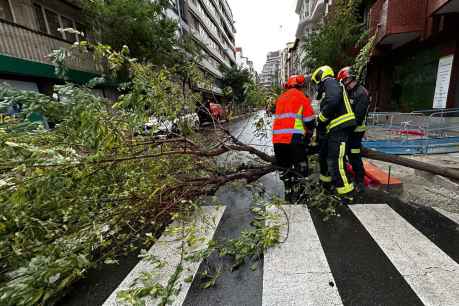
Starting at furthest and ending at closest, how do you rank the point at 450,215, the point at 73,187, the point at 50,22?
1. the point at 50,22
2. the point at 450,215
3. the point at 73,187

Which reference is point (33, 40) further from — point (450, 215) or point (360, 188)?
point (450, 215)

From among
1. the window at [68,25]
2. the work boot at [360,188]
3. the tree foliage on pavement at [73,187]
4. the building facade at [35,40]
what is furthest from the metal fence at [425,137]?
the window at [68,25]

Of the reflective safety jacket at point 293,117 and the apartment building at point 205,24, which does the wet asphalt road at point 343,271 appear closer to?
the reflective safety jacket at point 293,117

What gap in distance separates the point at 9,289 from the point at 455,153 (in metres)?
7.44

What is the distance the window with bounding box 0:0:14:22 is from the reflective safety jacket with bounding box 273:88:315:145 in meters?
11.4

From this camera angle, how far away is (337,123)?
9.21 ft

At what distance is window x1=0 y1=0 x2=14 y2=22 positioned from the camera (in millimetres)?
7449

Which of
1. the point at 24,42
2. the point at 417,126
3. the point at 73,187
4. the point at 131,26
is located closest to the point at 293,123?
the point at 73,187

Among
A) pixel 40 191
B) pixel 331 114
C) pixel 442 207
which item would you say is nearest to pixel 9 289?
pixel 40 191

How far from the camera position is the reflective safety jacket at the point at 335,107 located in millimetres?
2703

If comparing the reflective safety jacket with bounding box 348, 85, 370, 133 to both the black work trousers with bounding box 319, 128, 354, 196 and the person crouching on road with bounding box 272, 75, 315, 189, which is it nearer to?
the black work trousers with bounding box 319, 128, 354, 196

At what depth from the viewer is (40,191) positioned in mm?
1813

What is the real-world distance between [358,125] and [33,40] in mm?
12341

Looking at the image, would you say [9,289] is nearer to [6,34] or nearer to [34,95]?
[34,95]
